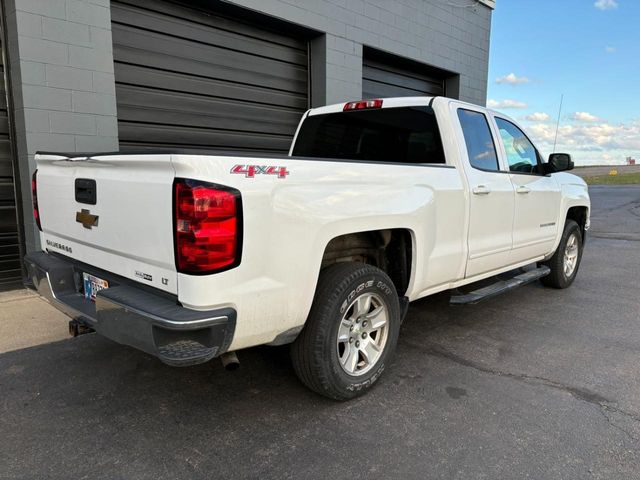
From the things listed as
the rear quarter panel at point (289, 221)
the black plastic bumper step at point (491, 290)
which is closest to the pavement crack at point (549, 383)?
the black plastic bumper step at point (491, 290)

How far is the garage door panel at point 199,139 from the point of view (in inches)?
249

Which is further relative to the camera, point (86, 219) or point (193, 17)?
point (193, 17)

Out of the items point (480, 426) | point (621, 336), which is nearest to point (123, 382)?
point (480, 426)

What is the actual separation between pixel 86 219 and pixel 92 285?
16.1 inches

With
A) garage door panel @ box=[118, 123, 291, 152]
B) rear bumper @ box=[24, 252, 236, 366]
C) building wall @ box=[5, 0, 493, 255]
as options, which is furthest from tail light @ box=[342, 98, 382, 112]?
garage door panel @ box=[118, 123, 291, 152]

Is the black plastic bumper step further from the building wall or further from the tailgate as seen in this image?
the building wall

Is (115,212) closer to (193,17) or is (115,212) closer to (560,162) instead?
(560,162)

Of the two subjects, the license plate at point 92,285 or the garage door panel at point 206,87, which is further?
the garage door panel at point 206,87

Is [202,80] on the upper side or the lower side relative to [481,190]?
upper

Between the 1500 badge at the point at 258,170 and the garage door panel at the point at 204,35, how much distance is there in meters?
4.51

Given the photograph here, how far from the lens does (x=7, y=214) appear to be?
556cm

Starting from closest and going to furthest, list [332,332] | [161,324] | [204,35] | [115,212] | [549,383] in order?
[161,324], [115,212], [332,332], [549,383], [204,35]

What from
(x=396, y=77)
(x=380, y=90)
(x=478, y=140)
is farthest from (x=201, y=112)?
(x=396, y=77)

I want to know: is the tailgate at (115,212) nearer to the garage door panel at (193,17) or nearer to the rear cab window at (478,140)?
the rear cab window at (478,140)
